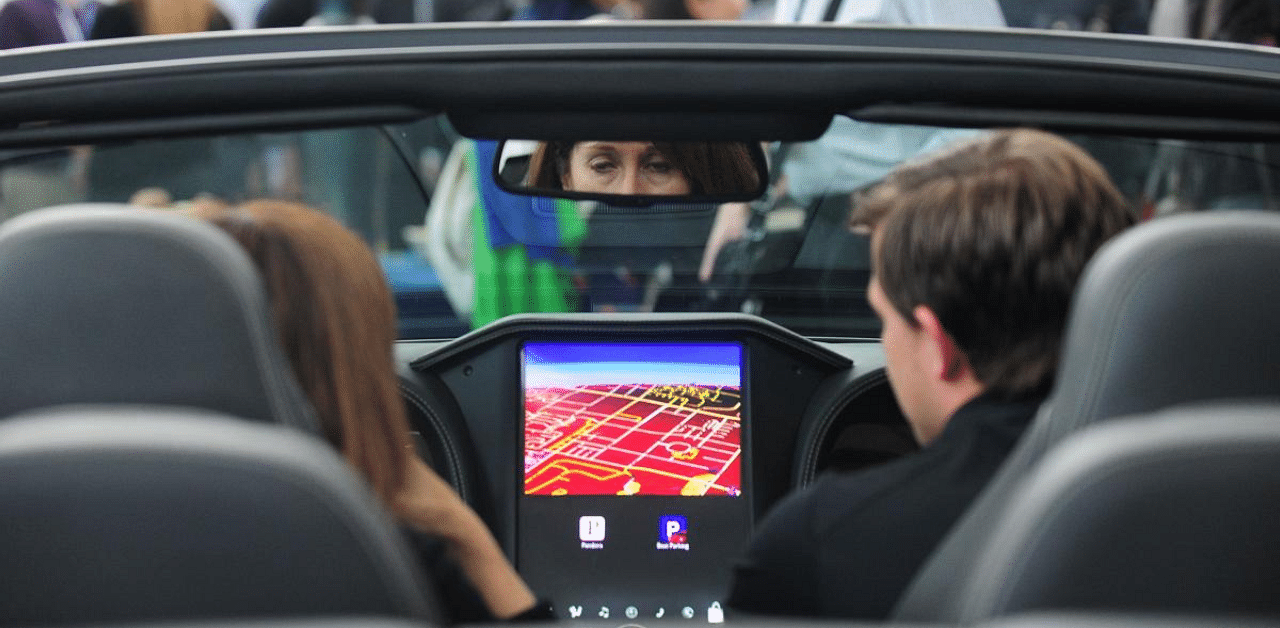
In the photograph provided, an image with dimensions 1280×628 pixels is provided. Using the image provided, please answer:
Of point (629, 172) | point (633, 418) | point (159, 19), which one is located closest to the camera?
point (629, 172)

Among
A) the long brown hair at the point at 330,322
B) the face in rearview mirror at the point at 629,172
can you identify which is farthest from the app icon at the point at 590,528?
the long brown hair at the point at 330,322

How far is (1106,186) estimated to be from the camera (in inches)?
77.4

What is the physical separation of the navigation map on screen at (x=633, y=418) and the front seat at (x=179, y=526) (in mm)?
2489

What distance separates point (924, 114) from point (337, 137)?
→ 3.30 meters

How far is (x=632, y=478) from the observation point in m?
3.92

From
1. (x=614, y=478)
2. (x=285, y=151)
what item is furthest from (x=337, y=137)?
→ (x=614, y=478)

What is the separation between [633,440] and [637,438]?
0.01 metres

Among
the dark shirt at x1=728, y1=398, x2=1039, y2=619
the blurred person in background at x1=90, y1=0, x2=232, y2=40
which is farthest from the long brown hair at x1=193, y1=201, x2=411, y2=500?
the blurred person in background at x1=90, y1=0, x2=232, y2=40

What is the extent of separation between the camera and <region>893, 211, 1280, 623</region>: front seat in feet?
4.85

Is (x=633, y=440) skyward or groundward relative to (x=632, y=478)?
skyward

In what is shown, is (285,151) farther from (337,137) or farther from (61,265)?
(61,265)

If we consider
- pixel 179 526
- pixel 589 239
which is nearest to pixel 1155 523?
pixel 179 526

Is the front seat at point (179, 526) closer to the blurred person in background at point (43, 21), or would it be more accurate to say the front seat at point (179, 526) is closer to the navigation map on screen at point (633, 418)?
the navigation map on screen at point (633, 418)

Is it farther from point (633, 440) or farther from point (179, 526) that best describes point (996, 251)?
point (633, 440)
